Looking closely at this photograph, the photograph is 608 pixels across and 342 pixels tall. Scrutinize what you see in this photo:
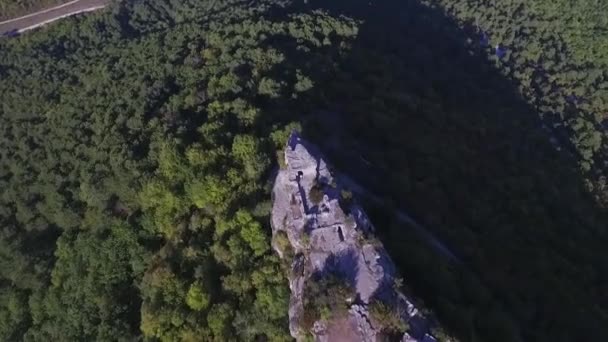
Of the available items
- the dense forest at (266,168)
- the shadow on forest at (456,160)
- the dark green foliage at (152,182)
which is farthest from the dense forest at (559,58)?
the dark green foliage at (152,182)

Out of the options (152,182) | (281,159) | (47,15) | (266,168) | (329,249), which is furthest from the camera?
(47,15)

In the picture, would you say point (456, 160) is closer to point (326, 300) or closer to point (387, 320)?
point (387, 320)

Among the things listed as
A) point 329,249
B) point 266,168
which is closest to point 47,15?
point 266,168

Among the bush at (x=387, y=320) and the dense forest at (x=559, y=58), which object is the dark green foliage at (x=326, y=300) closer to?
the bush at (x=387, y=320)

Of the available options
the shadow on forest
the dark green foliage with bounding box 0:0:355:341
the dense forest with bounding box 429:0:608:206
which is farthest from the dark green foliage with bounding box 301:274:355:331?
the dense forest with bounding box 429:0:608:206

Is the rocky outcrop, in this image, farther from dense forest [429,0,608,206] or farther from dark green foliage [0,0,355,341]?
dense forest [429,0,608,206]

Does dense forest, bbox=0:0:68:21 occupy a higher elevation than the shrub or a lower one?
lower
